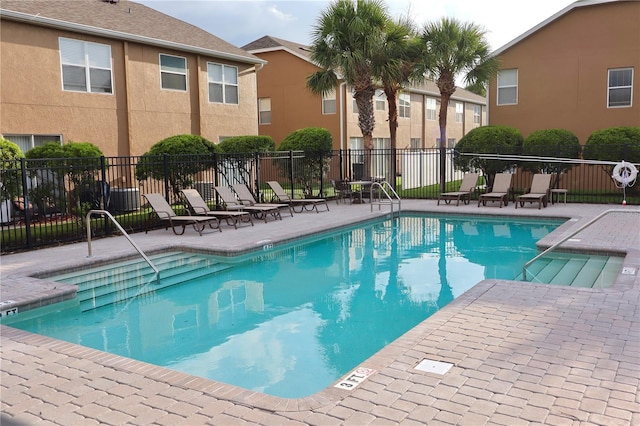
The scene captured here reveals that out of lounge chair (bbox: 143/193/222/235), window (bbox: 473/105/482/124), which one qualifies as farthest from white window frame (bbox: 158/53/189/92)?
window (bbox: 473/105/482/124)

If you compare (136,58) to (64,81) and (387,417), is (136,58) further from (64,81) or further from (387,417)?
(387,417)

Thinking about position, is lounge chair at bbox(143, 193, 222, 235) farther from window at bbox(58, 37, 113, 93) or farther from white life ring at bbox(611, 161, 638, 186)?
white life ring at bbox(611, 161, 638, 186)

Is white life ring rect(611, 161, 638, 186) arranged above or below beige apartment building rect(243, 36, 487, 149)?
below

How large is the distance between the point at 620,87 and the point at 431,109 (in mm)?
16200

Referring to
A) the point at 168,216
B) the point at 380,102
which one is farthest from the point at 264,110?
the point at 168,216

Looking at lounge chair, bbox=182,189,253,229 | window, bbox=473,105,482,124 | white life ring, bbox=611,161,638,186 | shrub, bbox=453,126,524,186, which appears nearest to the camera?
white life ring, bbox=611,161,638,186

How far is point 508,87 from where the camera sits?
21.3m

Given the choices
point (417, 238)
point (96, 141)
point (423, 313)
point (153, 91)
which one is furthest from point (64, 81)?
point (423, 313)

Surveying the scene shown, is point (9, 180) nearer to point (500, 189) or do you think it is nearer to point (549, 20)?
point (500, 189)

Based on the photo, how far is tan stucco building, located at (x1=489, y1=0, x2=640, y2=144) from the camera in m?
18.9

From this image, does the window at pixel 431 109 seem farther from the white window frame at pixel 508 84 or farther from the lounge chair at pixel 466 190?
the lounge chair at pixel 466 190

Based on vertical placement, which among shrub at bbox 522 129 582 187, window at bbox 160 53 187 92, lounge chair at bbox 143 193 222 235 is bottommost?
lounge chair at bbox 143 193 222 235

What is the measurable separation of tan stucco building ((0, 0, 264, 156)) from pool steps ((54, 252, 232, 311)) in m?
7.48

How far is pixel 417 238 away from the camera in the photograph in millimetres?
12211
